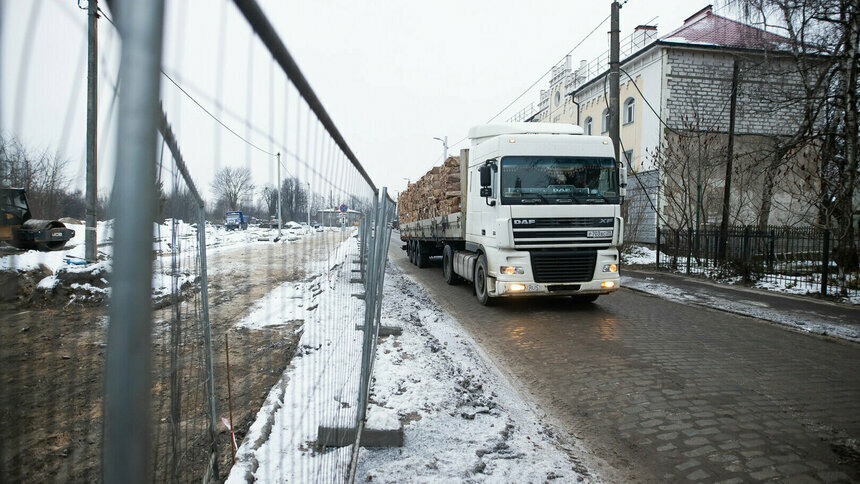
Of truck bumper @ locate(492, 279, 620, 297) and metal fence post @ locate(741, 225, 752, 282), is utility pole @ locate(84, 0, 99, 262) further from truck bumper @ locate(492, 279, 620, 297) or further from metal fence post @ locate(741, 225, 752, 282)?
metal fence post @ locate(741, 225, 752, 282)

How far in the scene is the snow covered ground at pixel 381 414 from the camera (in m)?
2.40

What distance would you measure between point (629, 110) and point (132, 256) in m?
27.5

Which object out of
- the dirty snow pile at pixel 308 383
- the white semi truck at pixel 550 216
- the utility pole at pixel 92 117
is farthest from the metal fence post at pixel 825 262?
the utility pole at pixel 92 117

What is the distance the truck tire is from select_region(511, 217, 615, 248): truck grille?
3.50 feet

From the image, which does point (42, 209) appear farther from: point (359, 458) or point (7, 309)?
point (359, 458)

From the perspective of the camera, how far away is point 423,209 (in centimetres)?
1609

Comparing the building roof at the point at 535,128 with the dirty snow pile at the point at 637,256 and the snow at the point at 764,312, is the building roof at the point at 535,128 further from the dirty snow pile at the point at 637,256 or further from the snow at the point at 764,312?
the dirty snow pile at the point at 637,256

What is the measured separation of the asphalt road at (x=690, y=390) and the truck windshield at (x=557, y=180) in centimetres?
197

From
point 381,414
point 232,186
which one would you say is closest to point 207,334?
point 232,186

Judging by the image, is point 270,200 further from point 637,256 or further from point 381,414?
point 637,256

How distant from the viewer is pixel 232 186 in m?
1.51

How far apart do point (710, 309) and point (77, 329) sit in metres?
10.0

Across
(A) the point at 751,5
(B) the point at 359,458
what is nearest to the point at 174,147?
(B) the point at 359,458

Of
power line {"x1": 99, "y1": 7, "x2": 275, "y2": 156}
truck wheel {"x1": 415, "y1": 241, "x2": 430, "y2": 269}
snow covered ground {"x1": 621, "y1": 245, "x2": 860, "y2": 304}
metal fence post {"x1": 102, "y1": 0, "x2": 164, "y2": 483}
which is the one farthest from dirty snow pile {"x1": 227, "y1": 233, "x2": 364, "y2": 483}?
truck wheel {"x1": 415, "y1": 241, "x2": 430, "y2": 269}
